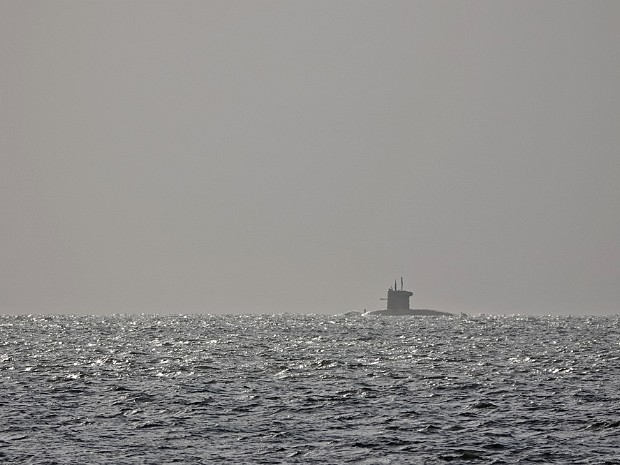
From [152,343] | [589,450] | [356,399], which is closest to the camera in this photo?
[589,450]

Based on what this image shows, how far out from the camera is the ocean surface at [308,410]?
1449 inches

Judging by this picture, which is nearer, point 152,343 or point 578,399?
point 578,399

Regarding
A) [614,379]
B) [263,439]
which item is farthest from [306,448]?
[614,379]

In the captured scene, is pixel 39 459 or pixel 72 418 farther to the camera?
pixel 72 418

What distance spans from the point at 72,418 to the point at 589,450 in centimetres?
2240

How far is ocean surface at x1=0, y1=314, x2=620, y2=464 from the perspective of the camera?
121 feet

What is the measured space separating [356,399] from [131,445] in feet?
54.4

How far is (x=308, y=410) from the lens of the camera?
47.5 metres

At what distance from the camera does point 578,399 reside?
5181 centimetres

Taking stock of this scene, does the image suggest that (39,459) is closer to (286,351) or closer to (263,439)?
(263,439)

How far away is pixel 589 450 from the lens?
37.2 meters

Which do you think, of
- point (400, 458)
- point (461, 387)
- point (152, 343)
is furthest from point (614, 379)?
point (152, 343)

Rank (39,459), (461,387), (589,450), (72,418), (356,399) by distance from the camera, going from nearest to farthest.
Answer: (39,459)
(589,450)
(72,418)
(356,399)
(461,387)

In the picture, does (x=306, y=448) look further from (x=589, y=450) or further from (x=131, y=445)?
(x=589, y=450)
